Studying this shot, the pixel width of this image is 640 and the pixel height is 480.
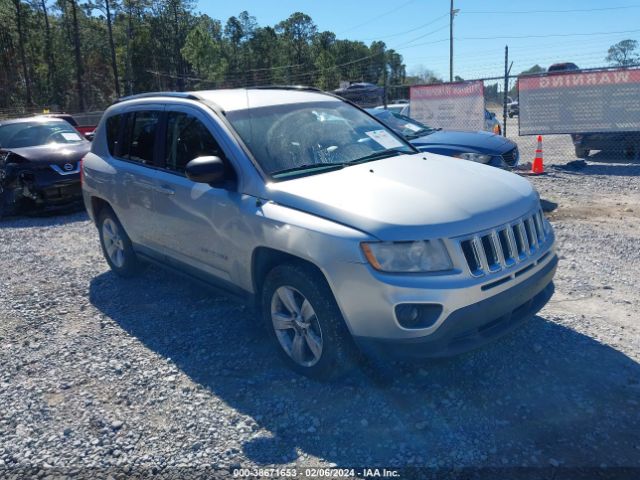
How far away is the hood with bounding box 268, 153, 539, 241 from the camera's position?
310cm

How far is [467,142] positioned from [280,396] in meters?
6.37

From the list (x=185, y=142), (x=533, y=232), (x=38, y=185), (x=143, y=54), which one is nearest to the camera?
(x=533, y=232)

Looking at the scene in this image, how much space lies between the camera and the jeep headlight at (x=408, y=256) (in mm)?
3047

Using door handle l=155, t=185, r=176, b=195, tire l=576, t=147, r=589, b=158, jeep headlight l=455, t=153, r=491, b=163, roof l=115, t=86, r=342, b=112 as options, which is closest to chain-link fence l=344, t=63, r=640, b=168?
tire l=576, t=147, r=589, b=158

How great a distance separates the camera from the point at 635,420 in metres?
3.07

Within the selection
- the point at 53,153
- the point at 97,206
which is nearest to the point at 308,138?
the point at 97,206

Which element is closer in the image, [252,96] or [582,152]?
[252,96]

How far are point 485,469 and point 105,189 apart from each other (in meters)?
4.43

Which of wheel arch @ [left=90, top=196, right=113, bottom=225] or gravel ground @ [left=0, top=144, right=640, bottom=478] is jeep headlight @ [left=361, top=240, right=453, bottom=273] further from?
wheel arch @ [left=90, top=196, right=113, bottom=225]

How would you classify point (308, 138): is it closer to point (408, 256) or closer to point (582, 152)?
point (408, 256)

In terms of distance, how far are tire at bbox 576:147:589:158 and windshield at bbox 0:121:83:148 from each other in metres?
10.6

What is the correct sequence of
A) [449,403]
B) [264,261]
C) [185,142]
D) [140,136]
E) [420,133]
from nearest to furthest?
1. [449,403]
2. [264,261]
3. [185,142]
4. [140,136]
5. [420,133]

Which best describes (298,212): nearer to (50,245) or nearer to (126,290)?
(126,290)

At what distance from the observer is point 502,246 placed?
3.29 meters
